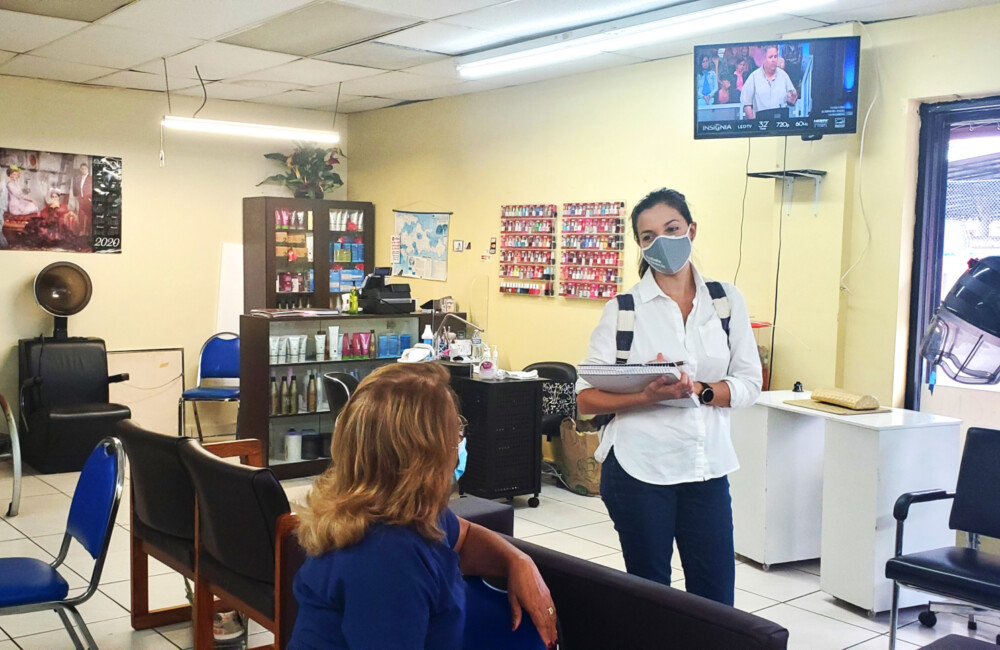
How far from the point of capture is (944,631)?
12.9ft

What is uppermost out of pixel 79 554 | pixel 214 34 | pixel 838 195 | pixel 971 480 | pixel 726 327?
pixel 214 34

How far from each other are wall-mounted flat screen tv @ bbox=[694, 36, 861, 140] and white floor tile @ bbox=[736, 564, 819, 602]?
2.29m

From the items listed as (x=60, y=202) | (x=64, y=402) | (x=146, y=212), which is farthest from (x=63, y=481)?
(x=146, y=212)

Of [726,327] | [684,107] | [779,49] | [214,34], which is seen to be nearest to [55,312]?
[214,34]

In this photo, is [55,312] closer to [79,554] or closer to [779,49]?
[79,554]

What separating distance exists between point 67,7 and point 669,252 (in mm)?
4226

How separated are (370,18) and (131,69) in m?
2.57

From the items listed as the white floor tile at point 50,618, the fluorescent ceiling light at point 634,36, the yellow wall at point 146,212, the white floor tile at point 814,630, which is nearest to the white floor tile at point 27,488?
the yellow wall at point 146,212

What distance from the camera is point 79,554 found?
477 cm

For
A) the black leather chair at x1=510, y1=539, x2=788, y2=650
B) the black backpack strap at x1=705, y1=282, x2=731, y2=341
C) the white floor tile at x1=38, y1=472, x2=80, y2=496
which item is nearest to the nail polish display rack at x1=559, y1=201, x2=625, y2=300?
the black backpack strap at x1=705, y1=282, x2=731, y2=341

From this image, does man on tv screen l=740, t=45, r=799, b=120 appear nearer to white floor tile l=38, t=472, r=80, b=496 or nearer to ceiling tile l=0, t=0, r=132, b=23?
ceiling tile l=0, t=0, r=132, b=23

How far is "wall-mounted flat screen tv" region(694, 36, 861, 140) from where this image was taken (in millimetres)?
4750

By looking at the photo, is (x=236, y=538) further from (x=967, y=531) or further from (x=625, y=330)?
(x=967, y=531)

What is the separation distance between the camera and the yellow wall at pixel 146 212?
7195 millimetres
